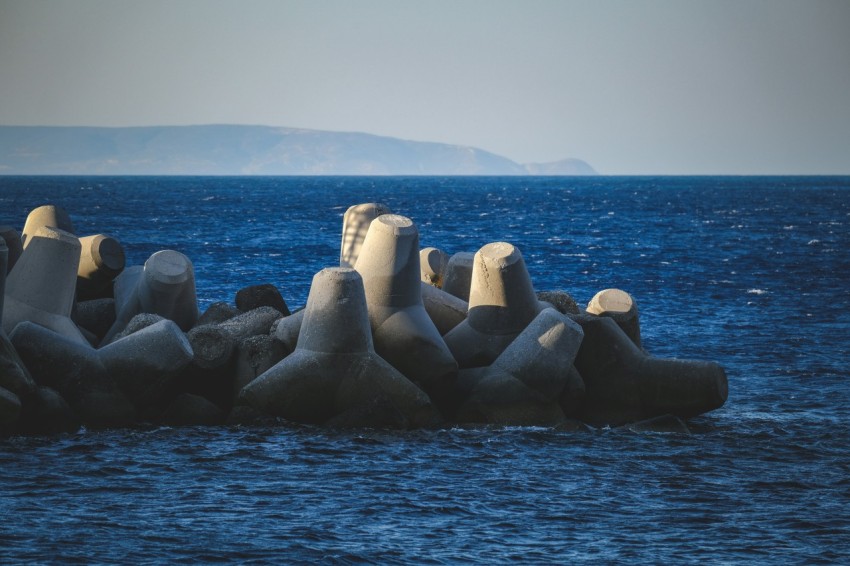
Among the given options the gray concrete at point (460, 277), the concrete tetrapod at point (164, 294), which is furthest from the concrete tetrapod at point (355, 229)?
the concrete tetrapod at point (164, 294)

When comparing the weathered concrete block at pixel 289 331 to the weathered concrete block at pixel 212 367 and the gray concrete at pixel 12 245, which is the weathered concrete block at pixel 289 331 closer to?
the weathered concrete block at pixel 212 367

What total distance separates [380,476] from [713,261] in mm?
36733

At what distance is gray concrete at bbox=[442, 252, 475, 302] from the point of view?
21875mm

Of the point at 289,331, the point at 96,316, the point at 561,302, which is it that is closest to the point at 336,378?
the point at 289,331

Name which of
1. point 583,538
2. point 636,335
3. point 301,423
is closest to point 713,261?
point 636,335

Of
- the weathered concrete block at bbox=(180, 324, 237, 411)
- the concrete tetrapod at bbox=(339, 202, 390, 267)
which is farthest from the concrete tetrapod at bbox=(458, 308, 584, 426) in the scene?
the concrete tetrapod at bbox=(339, 202, 390, 267)

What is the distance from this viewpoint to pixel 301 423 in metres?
17.9

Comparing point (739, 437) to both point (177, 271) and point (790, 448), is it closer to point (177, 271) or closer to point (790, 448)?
point (790, 448)

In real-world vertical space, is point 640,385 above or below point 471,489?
above

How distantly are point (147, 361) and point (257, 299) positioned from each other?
15.0ft

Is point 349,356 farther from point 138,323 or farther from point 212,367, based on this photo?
point 138,323

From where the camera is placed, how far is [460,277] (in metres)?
21.9

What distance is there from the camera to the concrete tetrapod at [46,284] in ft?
62.7

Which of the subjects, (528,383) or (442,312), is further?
(442,312)
